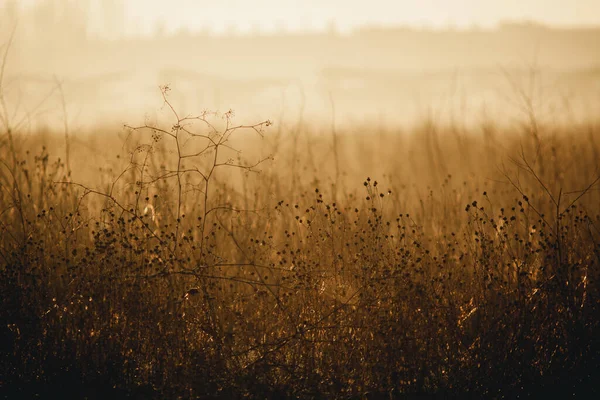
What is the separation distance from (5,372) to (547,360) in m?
3.29

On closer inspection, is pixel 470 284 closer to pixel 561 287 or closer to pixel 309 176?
pixel 561 287

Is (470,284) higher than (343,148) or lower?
lower

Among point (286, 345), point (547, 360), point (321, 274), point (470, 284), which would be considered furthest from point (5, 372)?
point (547, 360)

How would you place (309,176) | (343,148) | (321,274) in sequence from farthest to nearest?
1. (343,148)
2. (309,176)
3. (321,274)

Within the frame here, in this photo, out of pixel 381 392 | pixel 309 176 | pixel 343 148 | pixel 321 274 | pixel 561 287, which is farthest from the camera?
pixel 343 148

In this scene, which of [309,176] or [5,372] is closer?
[5,372]

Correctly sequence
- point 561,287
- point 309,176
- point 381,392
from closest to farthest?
point 381,392 → point 561,287 → point 309,176

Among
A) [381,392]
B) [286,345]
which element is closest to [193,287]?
[286,345]

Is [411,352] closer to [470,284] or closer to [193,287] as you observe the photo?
[470,284]

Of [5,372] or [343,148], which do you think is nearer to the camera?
[5,372]

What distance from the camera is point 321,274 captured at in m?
4.02

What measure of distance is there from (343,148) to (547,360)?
6517 millimetres

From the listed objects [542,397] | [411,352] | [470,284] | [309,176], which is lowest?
[542,397]

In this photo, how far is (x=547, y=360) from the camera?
369 cm
